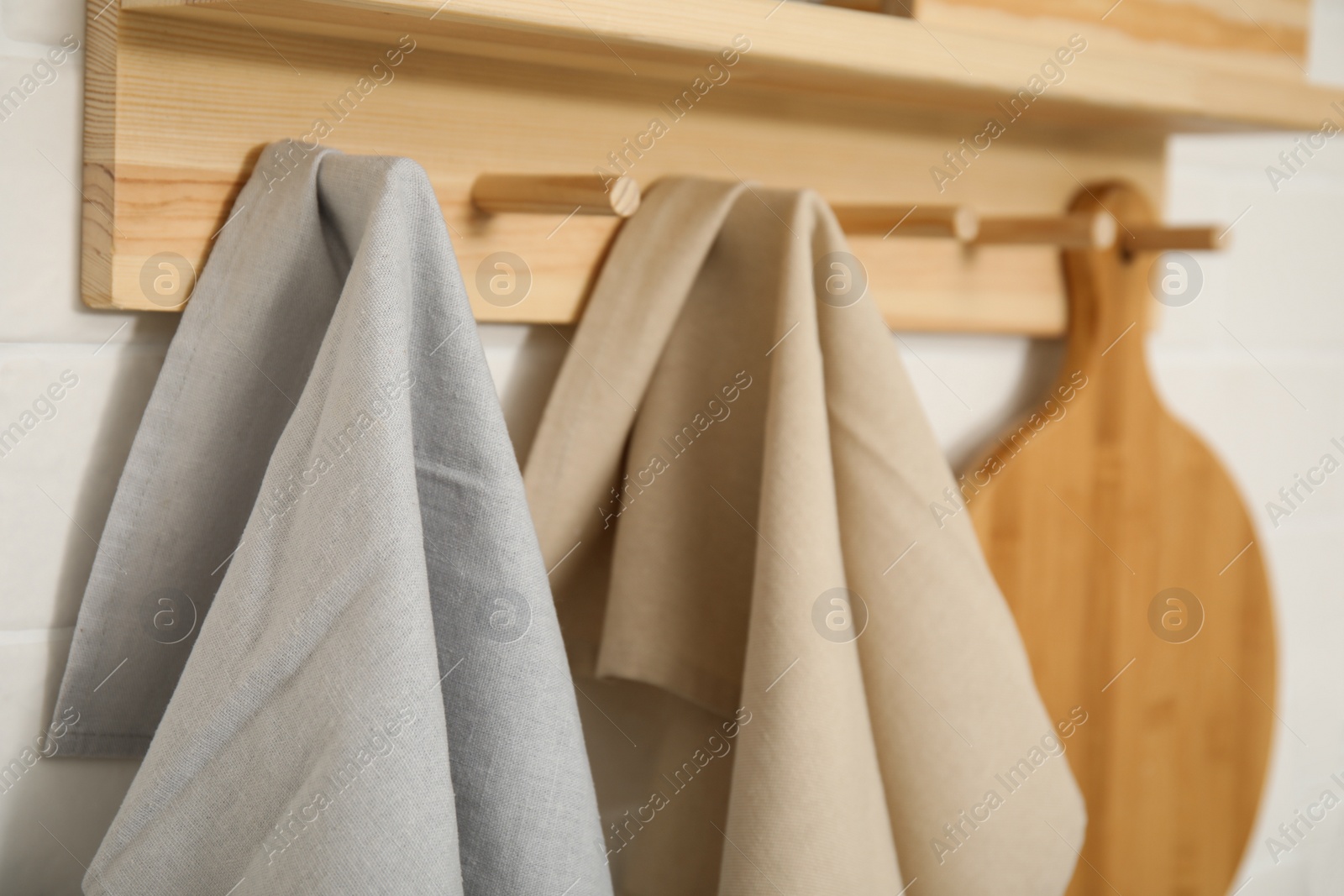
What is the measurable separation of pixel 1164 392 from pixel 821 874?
46 centimetres

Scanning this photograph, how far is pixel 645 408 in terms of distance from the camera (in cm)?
47

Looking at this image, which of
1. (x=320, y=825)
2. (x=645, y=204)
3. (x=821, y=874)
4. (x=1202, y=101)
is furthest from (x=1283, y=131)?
(x=320, y=825)

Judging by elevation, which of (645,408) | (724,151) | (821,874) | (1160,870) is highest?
(724,151)

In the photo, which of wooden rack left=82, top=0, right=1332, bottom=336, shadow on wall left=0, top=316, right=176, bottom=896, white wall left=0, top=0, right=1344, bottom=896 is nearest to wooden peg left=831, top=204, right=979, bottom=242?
wooden rack left=82, top=0, right=1332, bottom=336

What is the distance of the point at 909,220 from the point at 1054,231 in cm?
9

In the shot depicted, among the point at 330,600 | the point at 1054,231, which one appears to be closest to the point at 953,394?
the point at 1054,231

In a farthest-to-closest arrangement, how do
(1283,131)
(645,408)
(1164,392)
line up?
1. (1164,392)
2. (1283,131)
3. (645,408)

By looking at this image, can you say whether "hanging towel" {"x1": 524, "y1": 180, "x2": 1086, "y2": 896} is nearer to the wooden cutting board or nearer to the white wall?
the white wall

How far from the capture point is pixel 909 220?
0.46 m

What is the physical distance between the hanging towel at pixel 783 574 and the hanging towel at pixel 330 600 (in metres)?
0.09

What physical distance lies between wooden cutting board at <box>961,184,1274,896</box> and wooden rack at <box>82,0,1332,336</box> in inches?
1.9

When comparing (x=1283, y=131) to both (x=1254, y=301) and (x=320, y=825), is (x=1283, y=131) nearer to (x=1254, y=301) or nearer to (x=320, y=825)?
(x=1254, y=301)

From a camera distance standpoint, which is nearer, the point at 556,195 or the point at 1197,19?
the point at 556,195

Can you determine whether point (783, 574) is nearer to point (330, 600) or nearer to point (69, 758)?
point (330, 600)
